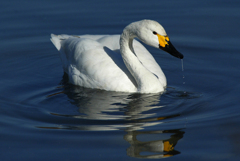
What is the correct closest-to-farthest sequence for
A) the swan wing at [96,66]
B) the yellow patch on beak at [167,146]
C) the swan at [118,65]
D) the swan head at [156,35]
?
the yellow patch on beak at [167,146] → the swan head at [156,35] → the swan at [118,65] → the swan wing at [96,66]

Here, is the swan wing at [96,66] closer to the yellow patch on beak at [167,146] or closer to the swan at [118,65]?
the swan at [118,65]

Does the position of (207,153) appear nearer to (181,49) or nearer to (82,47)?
(82,47)

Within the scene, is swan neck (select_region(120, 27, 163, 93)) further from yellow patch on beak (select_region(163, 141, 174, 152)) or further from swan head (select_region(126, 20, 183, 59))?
yellow patch on beak (select_region(163, 141, 174, 152))

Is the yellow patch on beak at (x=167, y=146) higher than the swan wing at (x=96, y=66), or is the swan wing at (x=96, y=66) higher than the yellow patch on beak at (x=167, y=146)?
the swan wing at (x=96, y=66)

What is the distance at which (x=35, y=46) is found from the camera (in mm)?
11977

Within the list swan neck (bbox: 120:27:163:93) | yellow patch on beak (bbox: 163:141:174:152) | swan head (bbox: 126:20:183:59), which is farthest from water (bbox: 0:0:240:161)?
swan head (bbox: 126:20:183:59)

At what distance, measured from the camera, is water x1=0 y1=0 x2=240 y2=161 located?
6570 millimetres

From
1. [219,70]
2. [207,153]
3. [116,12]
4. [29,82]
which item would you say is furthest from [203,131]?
[116,12]

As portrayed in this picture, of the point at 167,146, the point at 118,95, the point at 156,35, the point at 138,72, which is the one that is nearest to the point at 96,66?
the point at 118,95

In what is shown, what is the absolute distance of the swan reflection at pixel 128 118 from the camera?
21.3 feet

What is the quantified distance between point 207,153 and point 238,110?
73.5 inches

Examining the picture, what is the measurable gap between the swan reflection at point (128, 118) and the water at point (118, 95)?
0.02 meters

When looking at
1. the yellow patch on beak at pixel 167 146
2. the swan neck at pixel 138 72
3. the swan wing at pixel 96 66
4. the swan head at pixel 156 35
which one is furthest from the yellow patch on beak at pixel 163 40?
the yellow patch on beak at pixel 167 146

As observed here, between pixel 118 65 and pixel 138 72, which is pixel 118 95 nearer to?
pixel 138 72
